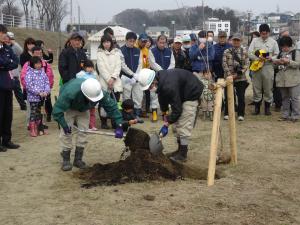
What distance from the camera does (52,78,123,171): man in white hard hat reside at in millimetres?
5961

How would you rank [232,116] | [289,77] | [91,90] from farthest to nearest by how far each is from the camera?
[289,77]
[232,116]
[91,90]

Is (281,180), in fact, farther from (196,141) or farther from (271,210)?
(196,141)

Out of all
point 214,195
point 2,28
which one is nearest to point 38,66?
point 2,28

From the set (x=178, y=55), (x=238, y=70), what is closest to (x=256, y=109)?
(x=238, y=70)

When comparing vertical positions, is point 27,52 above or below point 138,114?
above

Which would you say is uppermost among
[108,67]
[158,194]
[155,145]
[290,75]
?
[108,67]

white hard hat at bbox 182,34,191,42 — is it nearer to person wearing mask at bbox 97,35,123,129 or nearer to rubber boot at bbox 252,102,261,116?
rubber boot at bbox 252,102,261,116

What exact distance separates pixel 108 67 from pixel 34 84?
1.49 meters

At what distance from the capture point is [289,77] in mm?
9766

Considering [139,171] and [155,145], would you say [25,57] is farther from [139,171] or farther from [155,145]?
[139,171]

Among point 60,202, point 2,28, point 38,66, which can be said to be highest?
point 2,28

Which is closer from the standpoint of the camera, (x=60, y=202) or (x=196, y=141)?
(x=60, y=202)

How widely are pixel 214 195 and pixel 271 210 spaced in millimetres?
691

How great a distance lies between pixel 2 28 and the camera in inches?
290
